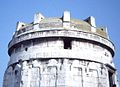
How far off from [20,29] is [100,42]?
6948 millimetres

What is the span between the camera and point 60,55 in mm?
19938

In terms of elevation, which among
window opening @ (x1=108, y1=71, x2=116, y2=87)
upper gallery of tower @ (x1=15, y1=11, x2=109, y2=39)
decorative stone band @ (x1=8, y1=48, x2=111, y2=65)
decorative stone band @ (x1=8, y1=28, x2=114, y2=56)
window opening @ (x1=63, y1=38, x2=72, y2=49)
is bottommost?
window opening @ (x1=108, y1=71, x2=116, y2=87)

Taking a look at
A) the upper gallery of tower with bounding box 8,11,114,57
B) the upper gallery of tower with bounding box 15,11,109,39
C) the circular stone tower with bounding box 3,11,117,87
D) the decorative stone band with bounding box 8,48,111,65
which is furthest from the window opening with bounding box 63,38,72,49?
the upper gallery of tower with bounding box 15,11,109,39

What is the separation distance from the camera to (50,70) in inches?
770

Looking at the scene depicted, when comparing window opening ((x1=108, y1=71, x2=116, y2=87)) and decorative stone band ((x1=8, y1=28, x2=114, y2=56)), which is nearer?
decorative stone band ((x1=8, y1=28, x2=114, y2=56))

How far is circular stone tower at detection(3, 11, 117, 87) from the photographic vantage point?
19422 millimetres

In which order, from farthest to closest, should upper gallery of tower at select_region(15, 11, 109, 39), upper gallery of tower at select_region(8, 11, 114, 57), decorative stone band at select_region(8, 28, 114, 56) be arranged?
1. upper gallery of tower at select_region(15, 11, 109, 39)
2. upper gallery of tower at select_region(8, 11, 114, 57)
3. decorative stone band at select_region(8, 28, 114, 56)

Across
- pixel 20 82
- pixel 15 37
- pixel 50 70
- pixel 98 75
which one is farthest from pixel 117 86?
pixel 15 37

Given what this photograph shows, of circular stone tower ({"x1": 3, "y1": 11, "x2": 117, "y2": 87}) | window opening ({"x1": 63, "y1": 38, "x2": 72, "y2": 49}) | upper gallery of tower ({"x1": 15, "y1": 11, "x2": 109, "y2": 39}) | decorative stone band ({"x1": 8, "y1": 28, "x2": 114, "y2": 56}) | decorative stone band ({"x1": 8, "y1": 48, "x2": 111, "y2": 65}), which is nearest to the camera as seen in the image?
circular stone tower ({"x1": 3, "y1": 11, "x2": 117, "y2": 87})

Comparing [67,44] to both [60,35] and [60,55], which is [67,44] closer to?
[60,35]

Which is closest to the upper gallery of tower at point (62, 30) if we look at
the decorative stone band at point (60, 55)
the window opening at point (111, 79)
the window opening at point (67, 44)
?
the window opening at point (67, 44)

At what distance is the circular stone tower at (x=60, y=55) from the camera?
1942cm

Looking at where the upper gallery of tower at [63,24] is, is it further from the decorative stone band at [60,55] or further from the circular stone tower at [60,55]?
the decorative stone band at [60,55]

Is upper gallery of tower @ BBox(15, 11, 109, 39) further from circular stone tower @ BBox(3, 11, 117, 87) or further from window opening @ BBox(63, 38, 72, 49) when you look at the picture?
window opening @ BBox(63, 38, 72, 49)
